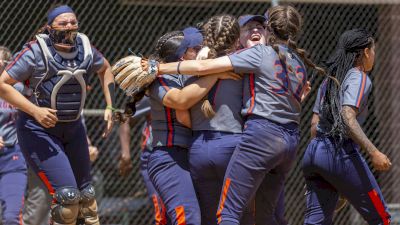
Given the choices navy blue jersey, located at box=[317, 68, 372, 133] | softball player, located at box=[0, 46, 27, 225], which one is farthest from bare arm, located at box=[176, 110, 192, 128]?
softball player, located at box=[0, 46, 27, 225]

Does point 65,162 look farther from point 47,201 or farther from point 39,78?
point 47,201

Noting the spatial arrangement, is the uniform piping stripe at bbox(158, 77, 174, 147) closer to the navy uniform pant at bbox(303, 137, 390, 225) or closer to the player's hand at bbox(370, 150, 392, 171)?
the navy uniform pant at bbox(303, 137, 390, 225)

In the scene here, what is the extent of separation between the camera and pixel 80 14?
924cm

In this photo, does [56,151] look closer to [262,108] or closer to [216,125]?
[216,125]

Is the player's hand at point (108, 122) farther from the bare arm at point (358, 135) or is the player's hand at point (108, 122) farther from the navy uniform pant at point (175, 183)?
the bare arm at point (358, 135)

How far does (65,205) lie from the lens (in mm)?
6484

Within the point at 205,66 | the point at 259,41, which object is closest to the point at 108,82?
the point at 259,41

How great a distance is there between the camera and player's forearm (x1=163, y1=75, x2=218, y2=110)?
5.62 meters

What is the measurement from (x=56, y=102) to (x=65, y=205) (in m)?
0.78

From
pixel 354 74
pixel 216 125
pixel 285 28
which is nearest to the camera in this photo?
pixel 216 125

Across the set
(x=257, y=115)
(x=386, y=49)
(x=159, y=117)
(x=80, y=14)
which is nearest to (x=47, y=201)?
(x=80, y=14)

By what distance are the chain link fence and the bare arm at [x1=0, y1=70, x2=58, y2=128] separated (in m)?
2.73

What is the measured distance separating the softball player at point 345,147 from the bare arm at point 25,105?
1.95 metres

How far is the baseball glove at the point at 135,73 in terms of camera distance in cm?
574
